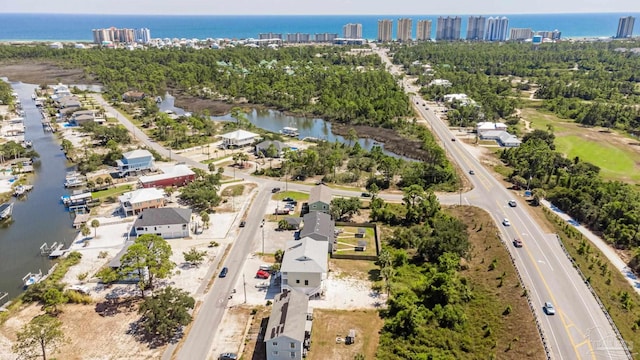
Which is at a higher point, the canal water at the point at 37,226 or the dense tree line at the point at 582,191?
the dense tree line at the point at 582,191

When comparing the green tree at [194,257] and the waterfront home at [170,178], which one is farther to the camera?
the waterfront home at [170,178]

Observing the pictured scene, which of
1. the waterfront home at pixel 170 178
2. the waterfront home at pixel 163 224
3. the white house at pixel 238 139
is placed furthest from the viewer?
the white house at pixel 238 139

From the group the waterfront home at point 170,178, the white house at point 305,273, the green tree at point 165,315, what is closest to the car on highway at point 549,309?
the white house at point 305,273

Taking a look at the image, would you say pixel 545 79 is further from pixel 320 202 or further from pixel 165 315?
pixel 165 315

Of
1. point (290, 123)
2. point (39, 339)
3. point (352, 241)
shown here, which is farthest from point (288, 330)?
point (290, 123)

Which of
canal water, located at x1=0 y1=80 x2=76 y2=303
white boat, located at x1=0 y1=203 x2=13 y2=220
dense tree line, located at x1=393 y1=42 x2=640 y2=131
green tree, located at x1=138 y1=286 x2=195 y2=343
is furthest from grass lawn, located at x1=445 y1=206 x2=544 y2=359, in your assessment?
dense tree line, located at x1=393 y1=42 x2=640 y2=131

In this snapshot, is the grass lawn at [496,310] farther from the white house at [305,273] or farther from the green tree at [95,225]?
the green tree at [95,225]

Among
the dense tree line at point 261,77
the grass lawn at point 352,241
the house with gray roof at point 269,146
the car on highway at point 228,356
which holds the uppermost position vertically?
the dense tree line at point 261,77
